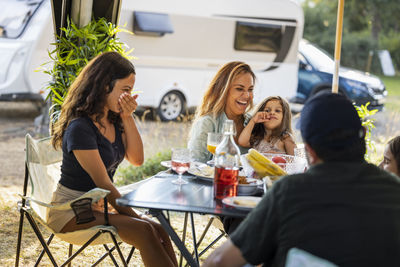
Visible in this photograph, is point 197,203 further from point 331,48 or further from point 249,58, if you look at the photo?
point 331,48

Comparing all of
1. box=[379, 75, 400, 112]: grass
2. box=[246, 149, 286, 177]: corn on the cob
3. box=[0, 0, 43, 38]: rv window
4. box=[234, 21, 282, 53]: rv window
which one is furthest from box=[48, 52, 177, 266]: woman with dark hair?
box=[379, 75, 400, 112]: grass

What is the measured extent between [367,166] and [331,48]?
64.8 feet

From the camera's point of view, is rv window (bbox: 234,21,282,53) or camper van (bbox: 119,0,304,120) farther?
rv window (bbox: 234,21,282,53)

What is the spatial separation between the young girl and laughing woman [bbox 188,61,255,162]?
0.29 feet

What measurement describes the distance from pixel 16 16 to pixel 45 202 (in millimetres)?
6360

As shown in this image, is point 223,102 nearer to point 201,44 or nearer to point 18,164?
point 18,164

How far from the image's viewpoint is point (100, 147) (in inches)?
101

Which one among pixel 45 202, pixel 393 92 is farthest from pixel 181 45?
pixel 393 92

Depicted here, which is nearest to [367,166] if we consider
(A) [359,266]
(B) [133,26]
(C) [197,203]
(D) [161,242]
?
(A) [359,266]

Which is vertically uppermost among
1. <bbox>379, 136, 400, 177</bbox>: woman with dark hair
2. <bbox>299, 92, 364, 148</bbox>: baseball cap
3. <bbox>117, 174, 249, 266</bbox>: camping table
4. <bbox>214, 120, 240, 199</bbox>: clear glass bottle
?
<bbox>299, 92, 364, 148</bbox>: baseball cap

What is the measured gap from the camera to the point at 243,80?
3305 mm

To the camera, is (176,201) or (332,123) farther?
(176,201)

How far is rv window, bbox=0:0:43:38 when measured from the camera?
832 centimetres

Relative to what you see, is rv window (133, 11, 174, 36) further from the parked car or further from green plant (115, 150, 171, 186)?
green plant (115, 150, 171, 186)
